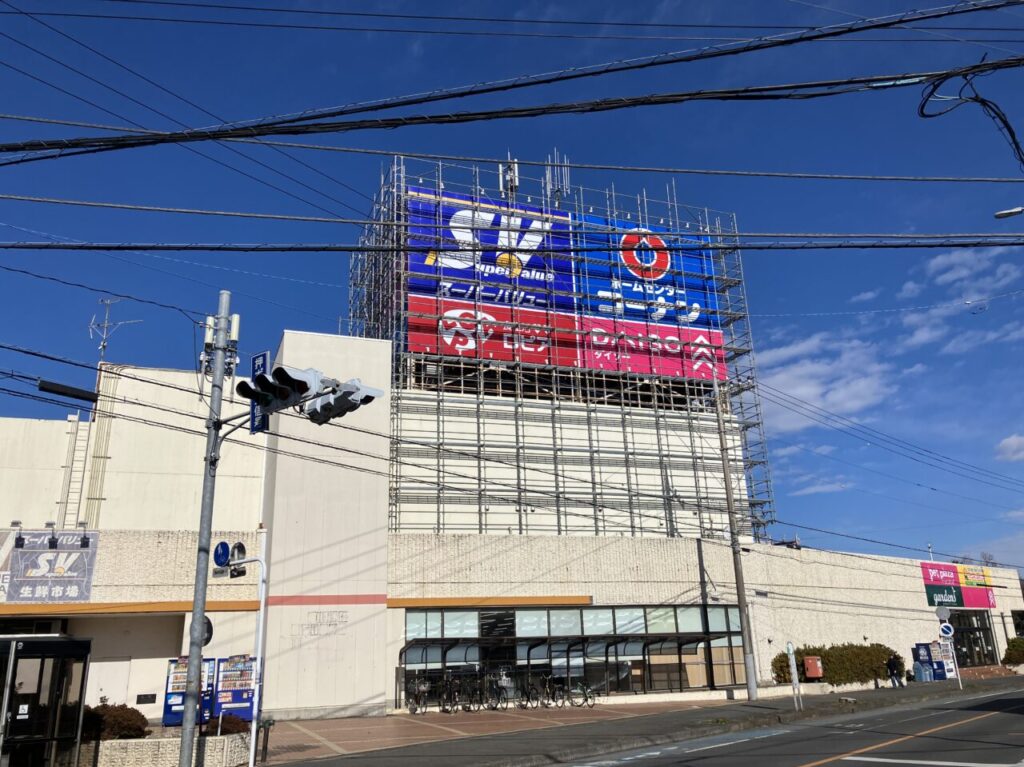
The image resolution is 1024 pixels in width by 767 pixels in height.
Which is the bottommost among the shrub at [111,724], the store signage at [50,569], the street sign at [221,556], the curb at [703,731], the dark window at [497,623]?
the curb at [703,731]

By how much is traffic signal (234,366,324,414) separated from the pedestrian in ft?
112

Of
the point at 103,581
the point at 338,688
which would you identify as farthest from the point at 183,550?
the point at 338,688

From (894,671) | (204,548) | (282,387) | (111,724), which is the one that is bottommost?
(894,671)

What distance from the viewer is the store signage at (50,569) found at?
22906 millimetres

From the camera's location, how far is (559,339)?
43.4 meters

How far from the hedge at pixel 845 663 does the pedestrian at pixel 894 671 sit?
387 millimetres

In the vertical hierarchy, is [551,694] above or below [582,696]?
above

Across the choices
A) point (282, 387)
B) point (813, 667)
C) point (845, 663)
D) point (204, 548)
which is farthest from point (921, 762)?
point (845, 663)

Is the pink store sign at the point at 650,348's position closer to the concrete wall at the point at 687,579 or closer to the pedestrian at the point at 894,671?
the concrete wall at the point at 687,579

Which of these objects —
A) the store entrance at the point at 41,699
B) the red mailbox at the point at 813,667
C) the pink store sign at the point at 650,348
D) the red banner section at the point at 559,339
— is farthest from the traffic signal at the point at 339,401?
the pink store sign at the point at 650,348

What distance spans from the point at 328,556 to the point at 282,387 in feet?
53.2

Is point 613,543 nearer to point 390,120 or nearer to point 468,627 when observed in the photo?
point 468,627

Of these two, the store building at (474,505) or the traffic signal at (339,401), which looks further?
the store building at (474,505)

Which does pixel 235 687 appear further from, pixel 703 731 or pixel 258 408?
pixel 703 731
